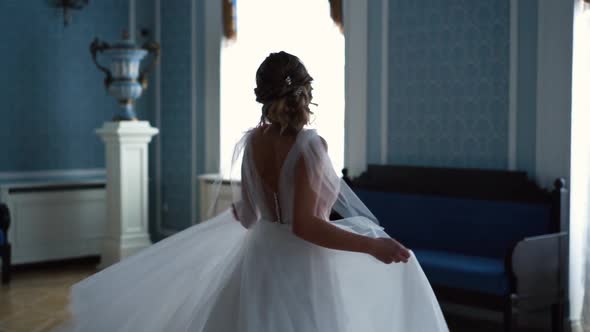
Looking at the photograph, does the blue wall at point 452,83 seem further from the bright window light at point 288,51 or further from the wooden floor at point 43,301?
the wooden floor at point 43,301

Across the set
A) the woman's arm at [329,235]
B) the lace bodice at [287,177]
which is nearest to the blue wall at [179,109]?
the lace bodice at [287,177]

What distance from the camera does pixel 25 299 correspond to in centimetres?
559

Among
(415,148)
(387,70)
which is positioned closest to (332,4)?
(387,70)

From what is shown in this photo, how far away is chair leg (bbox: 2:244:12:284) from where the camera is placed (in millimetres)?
6082

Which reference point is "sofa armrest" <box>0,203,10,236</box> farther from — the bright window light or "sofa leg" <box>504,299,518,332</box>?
"sofa leg" <box>504,299,518,332</box>

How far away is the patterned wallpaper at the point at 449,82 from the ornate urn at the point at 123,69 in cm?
246

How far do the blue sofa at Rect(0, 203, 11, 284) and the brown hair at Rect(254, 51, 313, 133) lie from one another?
13.7ft

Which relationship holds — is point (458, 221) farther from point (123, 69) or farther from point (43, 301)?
point (123, 69)

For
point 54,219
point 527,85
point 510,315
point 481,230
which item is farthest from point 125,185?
point 510,315

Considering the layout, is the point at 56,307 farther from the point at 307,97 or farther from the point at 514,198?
the point at 307,97

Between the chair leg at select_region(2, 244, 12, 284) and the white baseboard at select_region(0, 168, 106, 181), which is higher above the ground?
the white baseboard at select_region(0, 168, 106, 181)

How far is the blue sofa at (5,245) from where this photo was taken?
237 inches

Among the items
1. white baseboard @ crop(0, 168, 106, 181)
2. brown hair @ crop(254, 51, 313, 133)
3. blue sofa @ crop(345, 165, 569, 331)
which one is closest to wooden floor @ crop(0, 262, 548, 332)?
blue sofa @ crop(345, 165, 569, 331)

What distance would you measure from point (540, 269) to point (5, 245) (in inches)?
161
